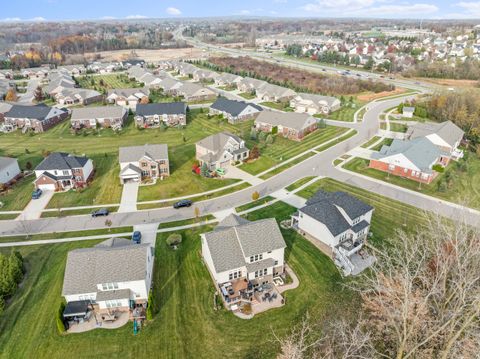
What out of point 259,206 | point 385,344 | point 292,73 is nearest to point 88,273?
point 259,206

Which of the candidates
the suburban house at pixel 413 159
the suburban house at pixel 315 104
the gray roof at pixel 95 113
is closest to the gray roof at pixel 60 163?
the gray roof at pixel 95 113

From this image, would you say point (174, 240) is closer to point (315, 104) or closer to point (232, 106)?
point (232, 106)

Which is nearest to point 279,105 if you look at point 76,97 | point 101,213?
point 76,97

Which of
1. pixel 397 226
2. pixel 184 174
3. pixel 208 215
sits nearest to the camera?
pixel 397 226

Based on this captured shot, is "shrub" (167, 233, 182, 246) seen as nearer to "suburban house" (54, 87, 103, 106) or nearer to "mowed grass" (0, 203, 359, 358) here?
"mowed grass" (0, 203, 359, 358)

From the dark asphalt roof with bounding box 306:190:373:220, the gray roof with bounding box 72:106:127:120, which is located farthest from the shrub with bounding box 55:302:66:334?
the gray roof with bounding box 72:106:127:120

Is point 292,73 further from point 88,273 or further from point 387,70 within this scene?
point 88,273
